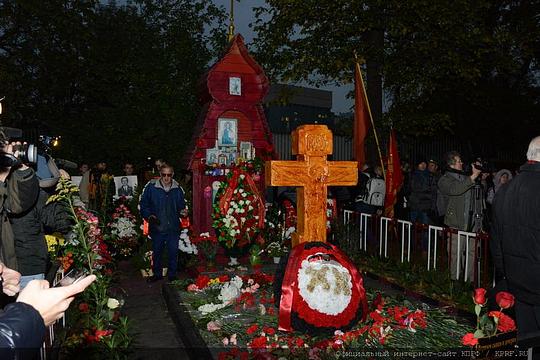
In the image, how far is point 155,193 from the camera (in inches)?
347

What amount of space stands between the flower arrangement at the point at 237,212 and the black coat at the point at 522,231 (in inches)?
253

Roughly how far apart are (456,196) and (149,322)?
16.7ft

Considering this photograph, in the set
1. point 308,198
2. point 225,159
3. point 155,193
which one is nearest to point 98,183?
point 225,159

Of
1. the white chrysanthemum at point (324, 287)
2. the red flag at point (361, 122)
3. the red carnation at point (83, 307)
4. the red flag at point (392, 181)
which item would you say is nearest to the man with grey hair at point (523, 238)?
the white chrysanthemum at point (324, 287)

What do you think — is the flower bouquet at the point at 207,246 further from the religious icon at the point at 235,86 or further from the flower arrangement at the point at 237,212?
the religious icon at the point at 235,86

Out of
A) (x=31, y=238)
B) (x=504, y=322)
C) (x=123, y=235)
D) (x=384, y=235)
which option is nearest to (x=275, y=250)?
(x=384, y=235)

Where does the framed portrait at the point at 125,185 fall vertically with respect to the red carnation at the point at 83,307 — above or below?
above

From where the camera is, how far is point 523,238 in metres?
4.05

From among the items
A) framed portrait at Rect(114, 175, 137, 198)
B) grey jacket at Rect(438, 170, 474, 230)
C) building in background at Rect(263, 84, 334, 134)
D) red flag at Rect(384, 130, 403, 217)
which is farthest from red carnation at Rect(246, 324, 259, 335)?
building in background at Rect(263, 84, 334, 134)

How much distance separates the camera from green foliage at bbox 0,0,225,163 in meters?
17.8

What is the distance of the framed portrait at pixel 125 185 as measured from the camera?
1401 cm

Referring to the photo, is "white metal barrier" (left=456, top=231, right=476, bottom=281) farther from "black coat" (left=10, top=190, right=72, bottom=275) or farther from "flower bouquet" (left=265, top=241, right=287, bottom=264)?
"black coat" (left=10, top=190, right=72, bottom=275)

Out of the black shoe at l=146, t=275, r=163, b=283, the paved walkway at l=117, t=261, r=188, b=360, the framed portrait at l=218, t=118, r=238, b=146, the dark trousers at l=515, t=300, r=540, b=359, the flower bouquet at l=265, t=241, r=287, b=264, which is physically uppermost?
the framed portrait at l=218, t=118, r=238, b=146

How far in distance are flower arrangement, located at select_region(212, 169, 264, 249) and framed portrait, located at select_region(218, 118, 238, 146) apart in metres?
1.17
